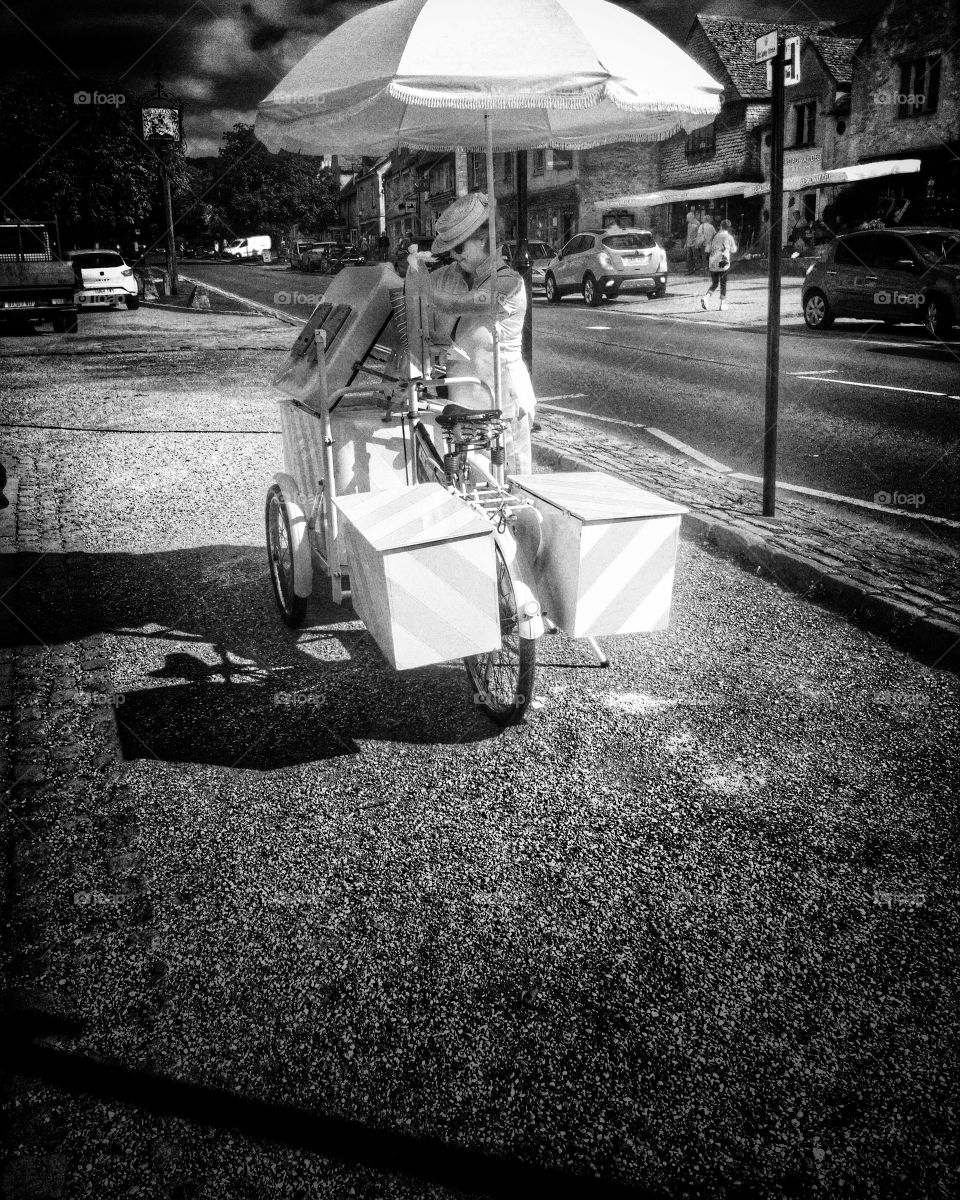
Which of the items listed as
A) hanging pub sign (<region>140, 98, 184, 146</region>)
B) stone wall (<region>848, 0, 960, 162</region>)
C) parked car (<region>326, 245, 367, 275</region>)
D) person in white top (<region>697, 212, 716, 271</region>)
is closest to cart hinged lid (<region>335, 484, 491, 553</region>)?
hanging pub sign (<region>140, 98, 184, 146</region>)

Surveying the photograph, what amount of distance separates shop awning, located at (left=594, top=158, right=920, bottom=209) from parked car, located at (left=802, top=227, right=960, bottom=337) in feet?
61.1

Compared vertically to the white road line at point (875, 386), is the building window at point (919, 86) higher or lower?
higher

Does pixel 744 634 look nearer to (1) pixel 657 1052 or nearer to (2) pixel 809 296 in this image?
(1) pixel 657 1052

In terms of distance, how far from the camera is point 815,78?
4200 centimetres

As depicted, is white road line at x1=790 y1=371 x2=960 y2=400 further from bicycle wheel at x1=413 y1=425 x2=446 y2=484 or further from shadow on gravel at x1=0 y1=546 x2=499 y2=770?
bicycle wheel at x1=413 y1=425 x2=446 y2=484

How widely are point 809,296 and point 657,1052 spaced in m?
19.9

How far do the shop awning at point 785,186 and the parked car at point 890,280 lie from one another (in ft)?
61.1

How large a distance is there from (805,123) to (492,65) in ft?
149

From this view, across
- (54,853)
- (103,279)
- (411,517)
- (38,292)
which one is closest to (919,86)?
(103,279)

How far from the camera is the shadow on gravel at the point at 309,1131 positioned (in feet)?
6.95

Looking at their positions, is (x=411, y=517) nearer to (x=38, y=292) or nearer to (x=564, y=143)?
(x=564, y=143)

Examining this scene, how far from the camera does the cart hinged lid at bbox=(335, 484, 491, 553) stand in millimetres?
3430

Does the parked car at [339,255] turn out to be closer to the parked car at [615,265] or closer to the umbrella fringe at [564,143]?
the parked car at [615,265]

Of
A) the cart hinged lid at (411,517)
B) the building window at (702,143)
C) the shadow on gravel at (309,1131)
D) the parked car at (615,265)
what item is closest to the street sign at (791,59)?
the cart hinged lid at (411,517)
